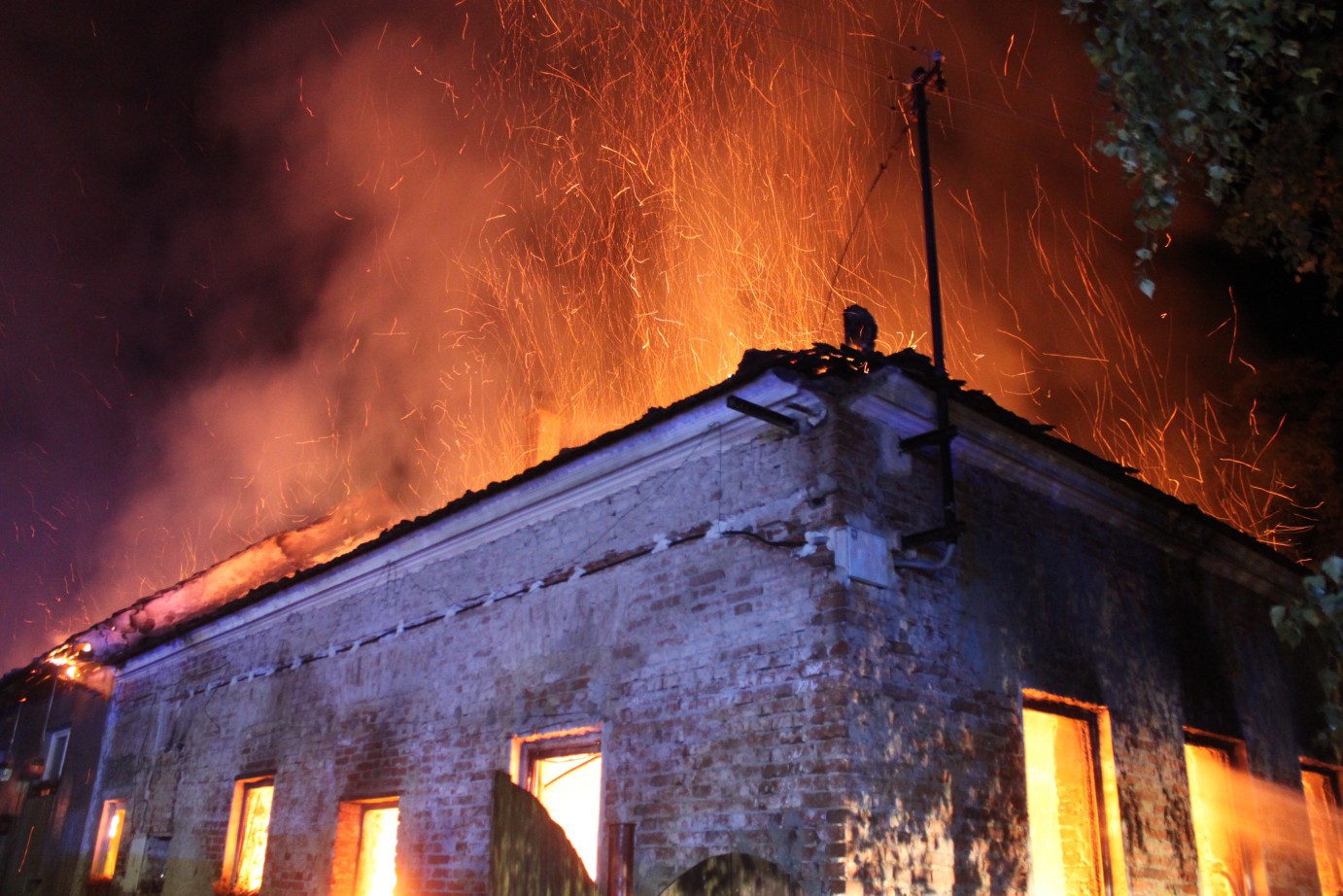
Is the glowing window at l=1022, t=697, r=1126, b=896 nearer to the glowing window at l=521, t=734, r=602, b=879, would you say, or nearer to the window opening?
the glowing window at l=521, t=734, r=602, b=879

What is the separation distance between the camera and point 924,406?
21.0ft

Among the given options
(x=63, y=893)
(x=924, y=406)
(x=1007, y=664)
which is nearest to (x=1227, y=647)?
(x=1007, y=664)

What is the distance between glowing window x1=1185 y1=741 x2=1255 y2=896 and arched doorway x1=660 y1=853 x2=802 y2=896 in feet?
18.5

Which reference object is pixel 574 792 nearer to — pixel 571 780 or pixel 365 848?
pixel 571 780

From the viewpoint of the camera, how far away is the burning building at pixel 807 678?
18.2 feet

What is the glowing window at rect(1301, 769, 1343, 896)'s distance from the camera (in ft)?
31.1

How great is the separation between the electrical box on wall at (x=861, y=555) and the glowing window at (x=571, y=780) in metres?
2.37

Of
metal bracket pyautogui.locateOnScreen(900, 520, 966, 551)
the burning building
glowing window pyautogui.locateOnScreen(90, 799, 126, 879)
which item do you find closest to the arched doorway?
the burning building

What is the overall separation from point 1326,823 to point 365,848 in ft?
30.2

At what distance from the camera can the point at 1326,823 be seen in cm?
975

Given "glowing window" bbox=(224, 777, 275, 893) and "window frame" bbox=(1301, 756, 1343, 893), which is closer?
"window frame" bbox=(1301, 756, 1343, 893)

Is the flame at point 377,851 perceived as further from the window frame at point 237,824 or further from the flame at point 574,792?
the flame at point 574,792

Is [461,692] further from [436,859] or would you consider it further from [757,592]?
[757,592]

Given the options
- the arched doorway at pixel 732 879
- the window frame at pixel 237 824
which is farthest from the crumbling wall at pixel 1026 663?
the window frame at pixel 237 824
